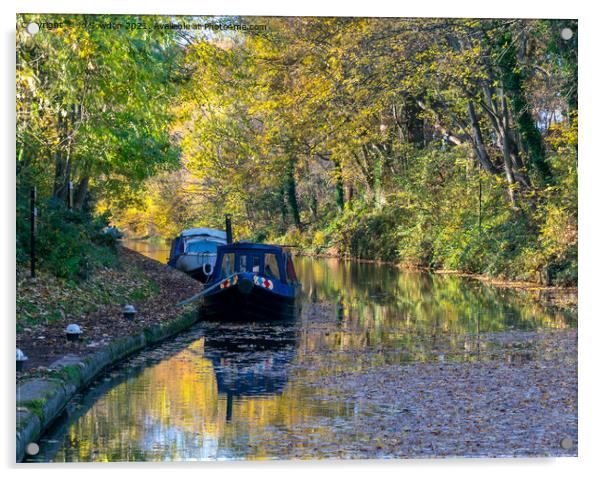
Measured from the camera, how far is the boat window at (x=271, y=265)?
65.8 ft

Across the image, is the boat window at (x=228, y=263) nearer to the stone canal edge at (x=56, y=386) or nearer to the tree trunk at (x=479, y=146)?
the stone canal edge at (x=56, y=386)

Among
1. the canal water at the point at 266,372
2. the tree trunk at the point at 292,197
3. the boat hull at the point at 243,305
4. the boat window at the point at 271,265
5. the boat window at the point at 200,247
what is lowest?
the canal water at the point at 266,372

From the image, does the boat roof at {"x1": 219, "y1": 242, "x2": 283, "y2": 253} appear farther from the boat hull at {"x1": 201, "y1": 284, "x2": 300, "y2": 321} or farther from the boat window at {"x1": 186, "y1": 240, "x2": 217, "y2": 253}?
the boat window at {"x1": 186, "y1": 240, "x2": 217, "y2": 253}

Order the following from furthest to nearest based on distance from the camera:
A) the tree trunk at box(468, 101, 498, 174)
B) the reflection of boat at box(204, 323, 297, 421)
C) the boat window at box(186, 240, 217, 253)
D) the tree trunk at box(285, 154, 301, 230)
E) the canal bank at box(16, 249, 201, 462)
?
the tree trunk at box(285, 154, 301, 230) → the boat window at box(186, 240, 217, 253) → the tree trunk at box(468, 101, 498, 174) → the reflection of boat at box(204, 323, 297, 421) → the canal bank at box(16, 249, 201, 462)

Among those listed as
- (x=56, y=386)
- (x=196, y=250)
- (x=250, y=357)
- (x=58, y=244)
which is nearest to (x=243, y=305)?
(x=58, y=244)

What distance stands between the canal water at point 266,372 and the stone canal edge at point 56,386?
0.15m

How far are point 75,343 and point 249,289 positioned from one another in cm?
659

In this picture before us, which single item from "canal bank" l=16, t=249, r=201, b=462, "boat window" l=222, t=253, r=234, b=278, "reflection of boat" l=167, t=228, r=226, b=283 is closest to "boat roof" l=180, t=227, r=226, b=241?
"reflection of boat" l=167, t=228, r=226, b=283

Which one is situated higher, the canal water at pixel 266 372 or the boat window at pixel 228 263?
the boat window at pixel 228 263

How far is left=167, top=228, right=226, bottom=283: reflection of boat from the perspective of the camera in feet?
96.5

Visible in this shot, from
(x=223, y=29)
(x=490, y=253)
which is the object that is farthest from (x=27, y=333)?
(x=490, y=253)

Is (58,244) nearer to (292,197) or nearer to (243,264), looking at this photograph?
(243,264)

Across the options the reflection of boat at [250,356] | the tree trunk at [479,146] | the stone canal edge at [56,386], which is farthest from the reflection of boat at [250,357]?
the tree trunk at [479,146]

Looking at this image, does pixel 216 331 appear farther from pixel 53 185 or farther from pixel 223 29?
pixel 223 29
